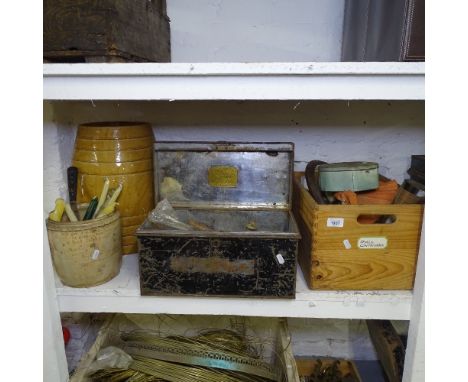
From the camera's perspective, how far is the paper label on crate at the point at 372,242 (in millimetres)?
785

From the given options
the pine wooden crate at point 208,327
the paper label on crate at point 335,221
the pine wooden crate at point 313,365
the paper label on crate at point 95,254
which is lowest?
the pine wooden crate at point 313,365

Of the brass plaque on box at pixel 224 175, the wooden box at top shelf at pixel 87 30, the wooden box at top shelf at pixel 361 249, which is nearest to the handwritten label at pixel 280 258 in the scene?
the wooden box at top shelf at pixel 361 249

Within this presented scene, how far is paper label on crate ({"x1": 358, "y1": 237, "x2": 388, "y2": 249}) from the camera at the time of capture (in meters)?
0.78

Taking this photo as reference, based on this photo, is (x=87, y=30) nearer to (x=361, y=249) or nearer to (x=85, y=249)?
(x=85, y=249)

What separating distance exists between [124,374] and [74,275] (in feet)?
1.14

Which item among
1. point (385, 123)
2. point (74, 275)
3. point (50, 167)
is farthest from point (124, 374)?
point (385, 123)

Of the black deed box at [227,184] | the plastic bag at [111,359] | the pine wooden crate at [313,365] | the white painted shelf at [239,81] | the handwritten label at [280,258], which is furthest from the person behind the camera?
the pine wooden crate at [313,365]

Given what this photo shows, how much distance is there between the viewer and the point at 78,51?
731 millimetres

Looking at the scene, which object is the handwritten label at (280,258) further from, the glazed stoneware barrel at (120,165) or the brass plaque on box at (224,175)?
the glazed stoneware barrel at (120,165)

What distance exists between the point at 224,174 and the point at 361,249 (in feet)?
1.51

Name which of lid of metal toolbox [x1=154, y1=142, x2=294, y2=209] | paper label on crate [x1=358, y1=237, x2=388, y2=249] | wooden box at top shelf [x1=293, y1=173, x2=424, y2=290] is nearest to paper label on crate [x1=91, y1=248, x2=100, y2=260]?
lid of metal toolbox [x1=154, y1=142, x2=294, y2=209]

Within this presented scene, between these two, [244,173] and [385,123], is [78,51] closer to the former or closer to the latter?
[244,173]

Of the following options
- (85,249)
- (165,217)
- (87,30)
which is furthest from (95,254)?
(87,30)

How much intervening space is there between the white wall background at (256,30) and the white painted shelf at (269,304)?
0.78 meters
